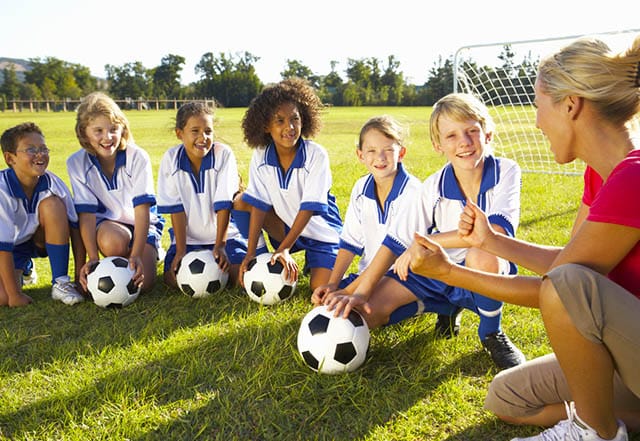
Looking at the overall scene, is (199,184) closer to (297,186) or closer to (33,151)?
(297,186)

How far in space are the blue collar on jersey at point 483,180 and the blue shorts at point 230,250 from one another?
1.91 metres

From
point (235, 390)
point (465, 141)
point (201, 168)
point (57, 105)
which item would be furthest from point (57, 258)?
point (57, 105)

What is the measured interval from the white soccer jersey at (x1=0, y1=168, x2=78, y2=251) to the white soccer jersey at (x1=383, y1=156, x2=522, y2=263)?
2.57 m

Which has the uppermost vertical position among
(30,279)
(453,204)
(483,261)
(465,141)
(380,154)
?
(465,141)

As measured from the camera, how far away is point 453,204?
3.05 metres

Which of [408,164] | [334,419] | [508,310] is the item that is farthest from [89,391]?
[408,164]

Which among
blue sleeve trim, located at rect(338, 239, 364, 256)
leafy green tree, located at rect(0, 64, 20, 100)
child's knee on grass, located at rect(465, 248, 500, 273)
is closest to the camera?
child's knee on grass, located at rect(465, 248, 500, 273)

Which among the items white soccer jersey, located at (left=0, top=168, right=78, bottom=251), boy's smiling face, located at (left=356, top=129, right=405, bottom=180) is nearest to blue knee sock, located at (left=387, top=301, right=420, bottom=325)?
boy's smiling face, located at (left=356, top=129, right=405, bottom=180)

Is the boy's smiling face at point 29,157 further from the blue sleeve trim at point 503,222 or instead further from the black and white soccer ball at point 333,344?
the blue sleeve trim at point 503,222

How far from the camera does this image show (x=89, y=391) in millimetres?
2629

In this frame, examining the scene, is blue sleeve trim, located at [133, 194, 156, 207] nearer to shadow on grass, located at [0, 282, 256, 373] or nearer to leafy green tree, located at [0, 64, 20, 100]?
shadow on grass, located at [0, 282, 256, 373]

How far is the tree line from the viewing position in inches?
2677

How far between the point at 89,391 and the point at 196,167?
82.5 inches

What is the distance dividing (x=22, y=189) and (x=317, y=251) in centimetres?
219
